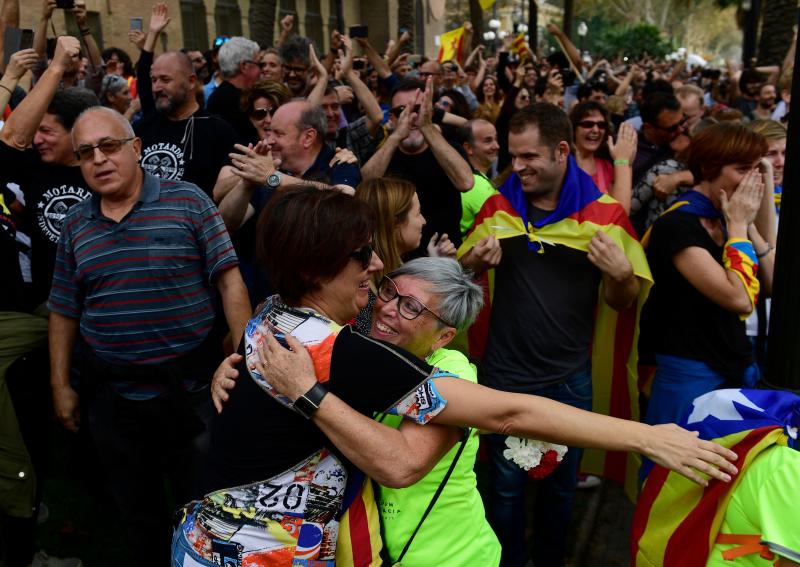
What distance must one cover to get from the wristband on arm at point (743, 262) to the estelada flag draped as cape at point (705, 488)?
980 mm

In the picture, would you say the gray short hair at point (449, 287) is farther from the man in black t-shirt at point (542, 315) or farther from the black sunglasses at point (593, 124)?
the black sunglasses at point (593, 124)

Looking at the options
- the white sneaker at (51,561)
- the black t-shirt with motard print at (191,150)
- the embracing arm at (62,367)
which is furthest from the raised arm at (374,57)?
the white sneaker at (51,561)

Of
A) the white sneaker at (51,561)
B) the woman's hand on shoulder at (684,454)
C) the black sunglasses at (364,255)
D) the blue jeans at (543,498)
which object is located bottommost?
the white sneaker at (51,561)

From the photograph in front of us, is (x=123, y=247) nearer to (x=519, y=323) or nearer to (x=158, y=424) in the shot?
(x=158, y=424)

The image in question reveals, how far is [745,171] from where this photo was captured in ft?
11.1

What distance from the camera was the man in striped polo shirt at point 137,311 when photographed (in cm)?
308

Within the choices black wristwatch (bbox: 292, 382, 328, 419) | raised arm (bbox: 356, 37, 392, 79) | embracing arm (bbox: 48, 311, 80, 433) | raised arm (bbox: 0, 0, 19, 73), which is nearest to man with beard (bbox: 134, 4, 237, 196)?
raised arm (bbox: 0, 0, 19, 73)

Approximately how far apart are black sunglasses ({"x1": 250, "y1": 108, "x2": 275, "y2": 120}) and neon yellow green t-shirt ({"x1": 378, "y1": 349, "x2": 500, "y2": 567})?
3475mm

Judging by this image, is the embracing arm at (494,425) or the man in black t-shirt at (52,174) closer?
the embracing arm at (494,425)

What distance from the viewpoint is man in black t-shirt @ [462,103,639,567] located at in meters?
3.48

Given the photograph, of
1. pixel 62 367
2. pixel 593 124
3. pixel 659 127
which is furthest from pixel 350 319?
pixel 659 127

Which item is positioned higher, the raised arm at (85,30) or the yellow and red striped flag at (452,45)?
the raised arm at (85,30)

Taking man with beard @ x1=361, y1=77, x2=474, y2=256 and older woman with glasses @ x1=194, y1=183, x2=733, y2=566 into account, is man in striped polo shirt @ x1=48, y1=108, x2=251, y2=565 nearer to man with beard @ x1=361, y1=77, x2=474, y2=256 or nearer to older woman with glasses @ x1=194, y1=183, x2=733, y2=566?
older woman with glasses @ x1=194, y1=183, x2=733, y2=566

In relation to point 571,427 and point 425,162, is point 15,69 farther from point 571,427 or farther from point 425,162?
point 571,427
